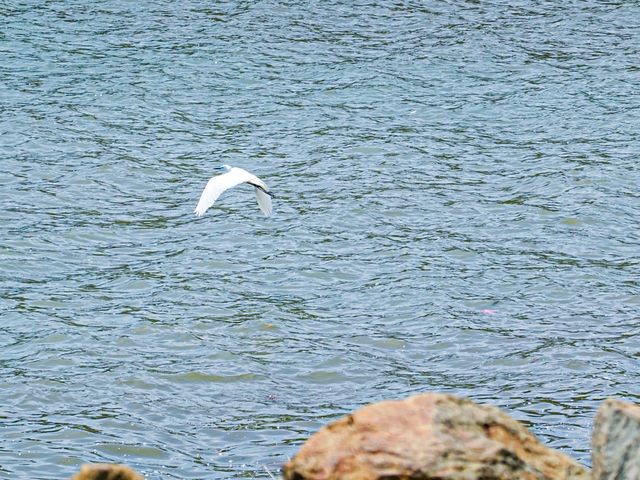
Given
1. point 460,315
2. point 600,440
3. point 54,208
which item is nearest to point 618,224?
point 460,315

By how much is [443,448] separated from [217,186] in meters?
7.00

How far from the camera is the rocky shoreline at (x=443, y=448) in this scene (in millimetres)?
4820

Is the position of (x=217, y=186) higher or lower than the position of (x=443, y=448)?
lower

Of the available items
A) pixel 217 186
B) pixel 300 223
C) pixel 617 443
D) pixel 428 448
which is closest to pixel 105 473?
pixel 428 448

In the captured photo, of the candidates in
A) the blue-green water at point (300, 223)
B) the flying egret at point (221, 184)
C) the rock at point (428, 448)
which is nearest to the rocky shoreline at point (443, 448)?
the rock at point (428, 448)

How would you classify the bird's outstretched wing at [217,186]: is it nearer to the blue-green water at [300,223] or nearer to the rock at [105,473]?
the blue-green water at [300,223]

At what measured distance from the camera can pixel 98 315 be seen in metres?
11.6

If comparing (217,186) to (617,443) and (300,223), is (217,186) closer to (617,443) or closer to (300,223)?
(300,223)

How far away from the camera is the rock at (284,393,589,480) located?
15.8 ft

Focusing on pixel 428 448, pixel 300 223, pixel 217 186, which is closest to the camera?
pixel 428 448

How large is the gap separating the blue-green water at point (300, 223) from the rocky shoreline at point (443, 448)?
11.4 ft

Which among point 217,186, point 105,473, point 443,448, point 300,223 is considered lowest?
point 300,223

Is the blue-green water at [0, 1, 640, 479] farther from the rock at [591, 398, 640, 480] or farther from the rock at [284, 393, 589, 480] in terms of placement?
the rock at [591, 398, 640, 480]

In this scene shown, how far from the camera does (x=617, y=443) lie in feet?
16.6
